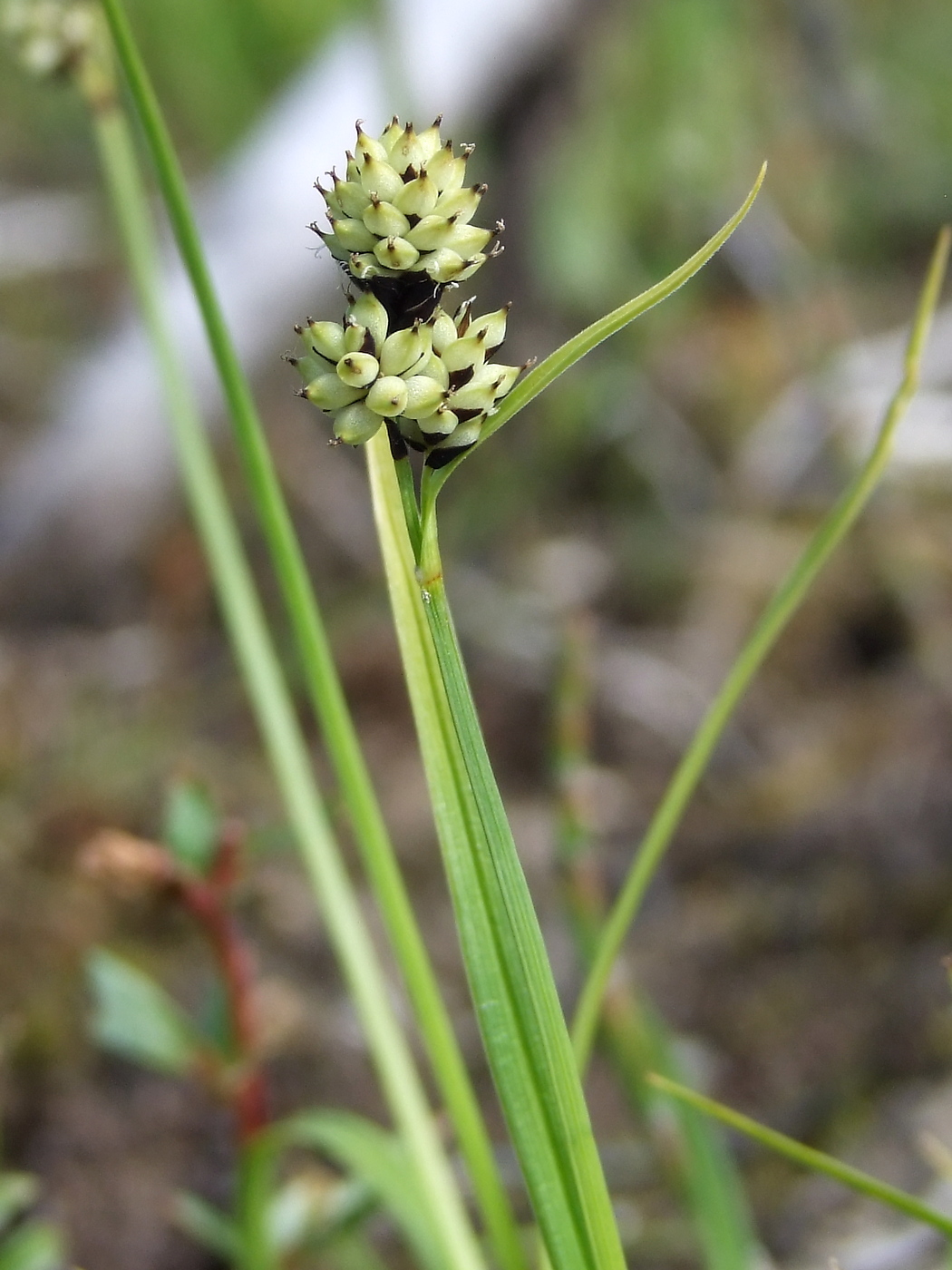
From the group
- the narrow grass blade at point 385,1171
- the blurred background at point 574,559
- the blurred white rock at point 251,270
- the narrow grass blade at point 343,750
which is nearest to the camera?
the narrow grass blade at point 343,750

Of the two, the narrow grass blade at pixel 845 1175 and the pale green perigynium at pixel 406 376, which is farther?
the narrow grass blade at pixel 845 1175

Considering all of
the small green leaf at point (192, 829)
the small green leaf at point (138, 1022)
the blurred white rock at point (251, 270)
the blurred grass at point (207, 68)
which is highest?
the blurred grass at point (207, 68)

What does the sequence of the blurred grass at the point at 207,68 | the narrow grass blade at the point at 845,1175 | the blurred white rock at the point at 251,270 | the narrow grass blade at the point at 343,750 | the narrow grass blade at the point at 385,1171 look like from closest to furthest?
the narrow grass blade at the point at 845,1175 < the narrow grass blade at the point at 343,750 < the narrow grass blade at the point at 385,1171 < the blurred white rock at the point at 251,270 < the blurred grass at the point at 207,68

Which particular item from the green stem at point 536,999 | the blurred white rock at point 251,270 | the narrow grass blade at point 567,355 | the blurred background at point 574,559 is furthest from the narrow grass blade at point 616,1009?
the blurred white rock at point 251,270

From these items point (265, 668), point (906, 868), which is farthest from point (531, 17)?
point (265, 668)

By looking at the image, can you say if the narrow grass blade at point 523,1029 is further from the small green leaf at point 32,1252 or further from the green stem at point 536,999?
the small green leaf at point 32,1252

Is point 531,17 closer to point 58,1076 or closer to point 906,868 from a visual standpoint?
point 906,868

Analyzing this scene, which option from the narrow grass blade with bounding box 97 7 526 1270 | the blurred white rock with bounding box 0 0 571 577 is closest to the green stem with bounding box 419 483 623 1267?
the narrow grass blade with bounding box 97 7 526 1270
